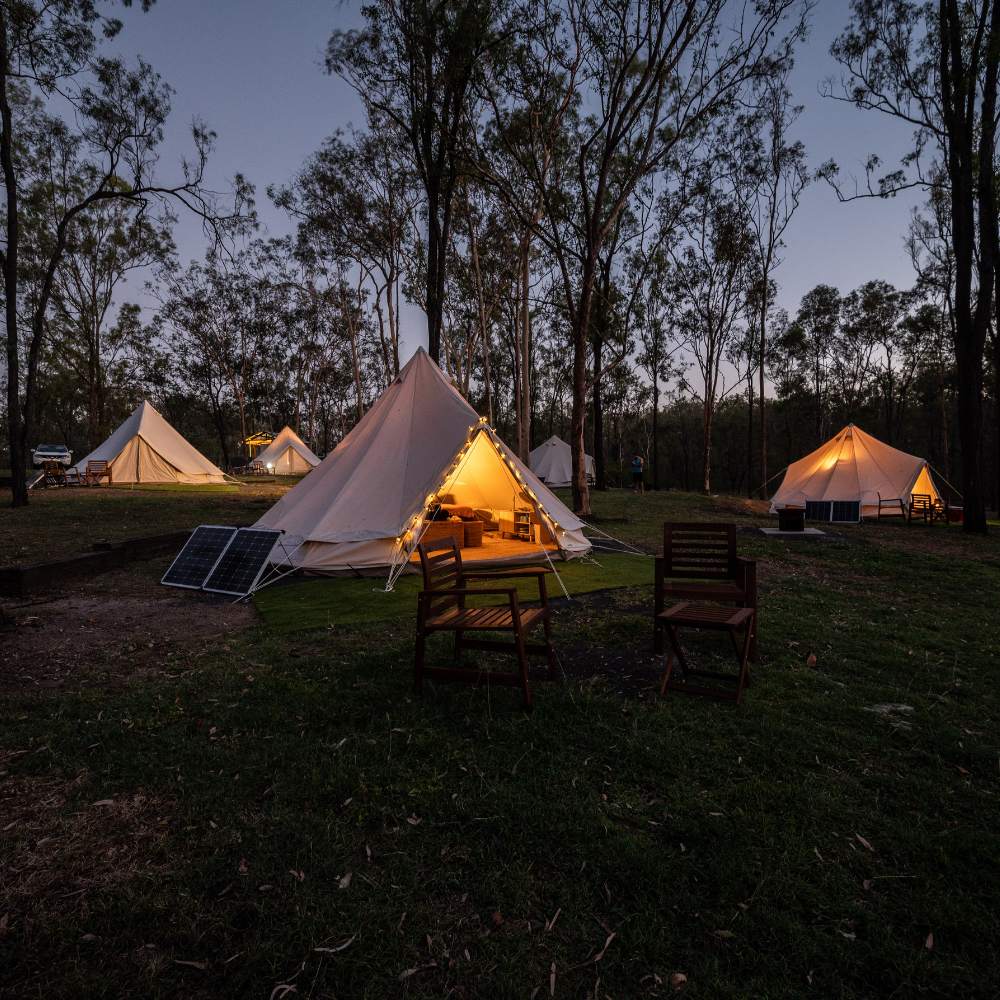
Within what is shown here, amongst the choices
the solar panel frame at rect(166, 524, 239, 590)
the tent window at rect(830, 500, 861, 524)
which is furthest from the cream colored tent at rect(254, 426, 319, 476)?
the tent window at rect(830, 500, 861, 524)

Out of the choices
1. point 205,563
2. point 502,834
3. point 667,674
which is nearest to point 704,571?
point 667,674

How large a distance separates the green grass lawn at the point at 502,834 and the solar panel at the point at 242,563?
257cm

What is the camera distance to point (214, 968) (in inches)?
66.7

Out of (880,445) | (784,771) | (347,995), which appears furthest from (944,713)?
(880,445)

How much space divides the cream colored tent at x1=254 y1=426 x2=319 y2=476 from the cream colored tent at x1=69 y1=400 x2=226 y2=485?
956 cm

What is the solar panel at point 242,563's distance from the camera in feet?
21.3

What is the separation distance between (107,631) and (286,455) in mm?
29527

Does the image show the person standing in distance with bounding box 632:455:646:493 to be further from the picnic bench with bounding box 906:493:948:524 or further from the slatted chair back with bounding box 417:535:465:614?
the slatted chair back with bounding box 417:535:465:614

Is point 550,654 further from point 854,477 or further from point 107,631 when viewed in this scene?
point 854,477

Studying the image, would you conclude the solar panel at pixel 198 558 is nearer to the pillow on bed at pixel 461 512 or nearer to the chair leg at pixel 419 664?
the pillow on bed at pixel 461 512

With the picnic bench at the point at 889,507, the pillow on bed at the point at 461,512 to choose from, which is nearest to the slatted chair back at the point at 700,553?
the pillow on bed at the point at 461,512

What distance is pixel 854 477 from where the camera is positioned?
49.2ft

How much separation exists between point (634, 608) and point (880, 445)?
13343 millimetres

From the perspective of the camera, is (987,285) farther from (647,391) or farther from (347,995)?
(647,391)
